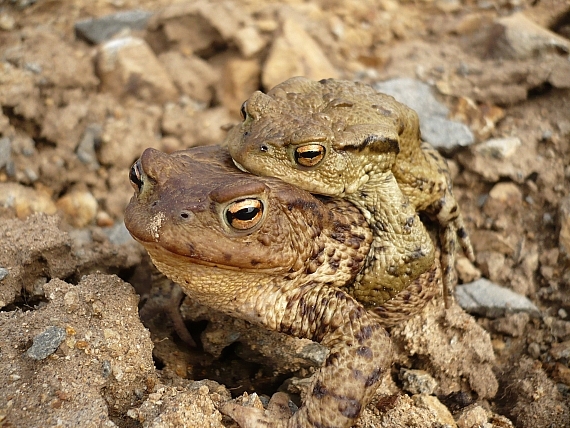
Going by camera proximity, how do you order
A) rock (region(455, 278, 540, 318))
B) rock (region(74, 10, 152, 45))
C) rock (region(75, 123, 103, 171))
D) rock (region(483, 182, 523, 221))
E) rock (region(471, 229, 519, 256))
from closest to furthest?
rock (region(455, 278, 540, 318)), rock (region(471, 229, 519, 256)), rock (region(483, 182, 523, 221)), rock (region(75, 123, 103, 171)), rock (region(74, 10, 152, 45))

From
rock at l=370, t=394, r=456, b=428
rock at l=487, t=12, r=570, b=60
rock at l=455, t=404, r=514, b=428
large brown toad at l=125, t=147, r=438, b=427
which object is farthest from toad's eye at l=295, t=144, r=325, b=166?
rock at l=487, t=12, r=570, b=60

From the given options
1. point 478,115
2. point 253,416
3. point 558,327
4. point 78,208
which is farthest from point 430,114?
point 253,416

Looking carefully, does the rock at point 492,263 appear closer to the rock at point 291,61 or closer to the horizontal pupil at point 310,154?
the horizontal pupil at point 310,154

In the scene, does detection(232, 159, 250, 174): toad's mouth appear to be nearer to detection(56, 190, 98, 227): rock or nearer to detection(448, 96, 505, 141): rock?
detection(56, 190, 98, 227): rock

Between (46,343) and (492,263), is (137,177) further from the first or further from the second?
(492,263)

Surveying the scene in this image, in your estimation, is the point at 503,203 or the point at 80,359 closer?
the point at 80,359
